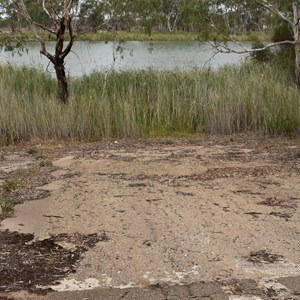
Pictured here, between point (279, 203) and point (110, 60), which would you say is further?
point (110, 60)

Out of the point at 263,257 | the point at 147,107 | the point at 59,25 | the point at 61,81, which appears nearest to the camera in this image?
the point at 263,257

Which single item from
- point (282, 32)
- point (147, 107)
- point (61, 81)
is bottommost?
point (147, 107)

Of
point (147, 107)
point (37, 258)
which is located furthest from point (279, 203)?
point (147, 107)

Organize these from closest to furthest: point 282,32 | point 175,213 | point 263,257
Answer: point 263,257 < point 175,213 < point 282,32

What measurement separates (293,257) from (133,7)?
7018 millimetres

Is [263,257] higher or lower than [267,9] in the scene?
lower

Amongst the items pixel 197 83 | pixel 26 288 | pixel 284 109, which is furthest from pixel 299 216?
pixel 197 83

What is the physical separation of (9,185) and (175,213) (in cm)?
196

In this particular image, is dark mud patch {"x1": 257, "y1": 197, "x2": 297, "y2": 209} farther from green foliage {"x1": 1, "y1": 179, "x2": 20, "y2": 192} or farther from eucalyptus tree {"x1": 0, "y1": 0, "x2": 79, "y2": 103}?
eucalyptus tree {"x1": 0, "y1": 0, "x2": 79, "y2": 103}

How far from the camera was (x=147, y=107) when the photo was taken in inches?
375

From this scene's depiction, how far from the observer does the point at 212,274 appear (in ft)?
11.9

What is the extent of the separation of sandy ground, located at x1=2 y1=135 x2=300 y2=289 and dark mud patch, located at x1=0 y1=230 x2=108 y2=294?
4.2 inches

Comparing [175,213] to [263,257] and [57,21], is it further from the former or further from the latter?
[57,21]

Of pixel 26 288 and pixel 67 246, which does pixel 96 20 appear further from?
pixel 26 288
